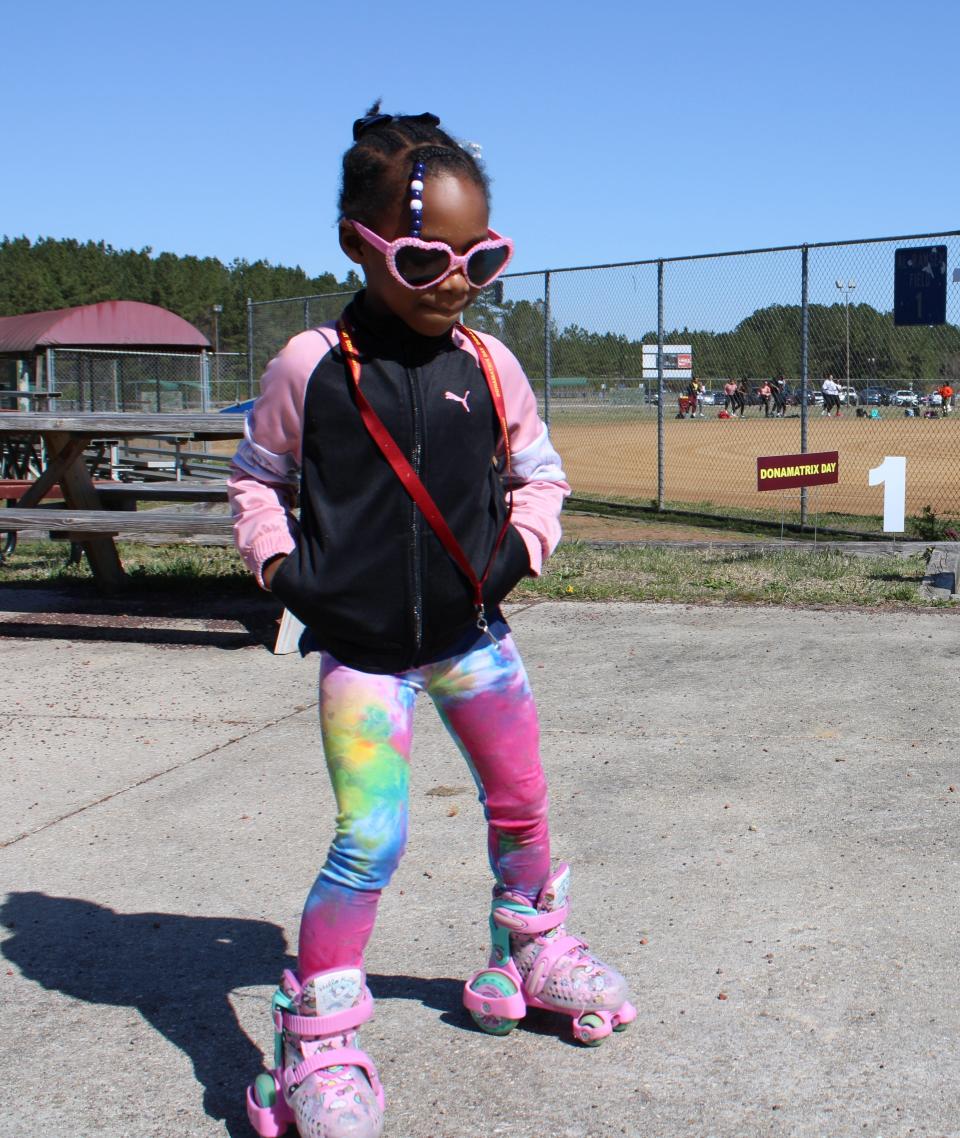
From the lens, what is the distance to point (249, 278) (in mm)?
151125

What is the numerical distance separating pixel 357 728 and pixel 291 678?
376 cm

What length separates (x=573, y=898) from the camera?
353cm

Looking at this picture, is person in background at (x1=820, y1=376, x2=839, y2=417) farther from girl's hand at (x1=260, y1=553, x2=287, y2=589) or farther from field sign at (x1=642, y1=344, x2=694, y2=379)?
girl's hand at (x1=260, y1=553, x2=287, y2=589)

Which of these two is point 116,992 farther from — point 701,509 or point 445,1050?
point 701,509

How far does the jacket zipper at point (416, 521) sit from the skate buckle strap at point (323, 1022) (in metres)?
0.69

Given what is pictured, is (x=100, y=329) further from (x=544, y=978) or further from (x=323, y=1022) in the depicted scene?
(x=323, y=1022)

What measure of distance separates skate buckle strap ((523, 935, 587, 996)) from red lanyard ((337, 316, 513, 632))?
0.73 metres

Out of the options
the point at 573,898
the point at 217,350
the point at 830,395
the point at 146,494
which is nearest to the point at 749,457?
the point at 830,395

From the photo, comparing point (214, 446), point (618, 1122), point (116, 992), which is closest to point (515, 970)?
point (618, 1122)

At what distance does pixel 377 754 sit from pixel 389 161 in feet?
3.49

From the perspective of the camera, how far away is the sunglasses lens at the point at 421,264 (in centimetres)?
234

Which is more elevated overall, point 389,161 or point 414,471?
point 389,161

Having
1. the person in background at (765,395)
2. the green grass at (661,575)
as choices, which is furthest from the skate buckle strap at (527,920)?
the person in background at (765,395)

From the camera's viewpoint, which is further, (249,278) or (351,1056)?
(249,278)
